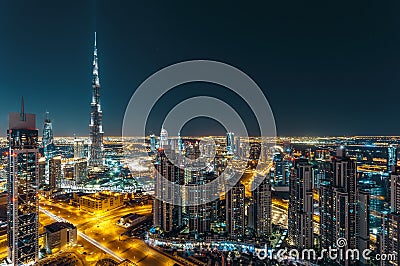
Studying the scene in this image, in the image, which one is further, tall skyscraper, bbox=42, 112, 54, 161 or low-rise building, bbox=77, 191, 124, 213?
tall skyscraper, bbox=42, 112, 54, 161

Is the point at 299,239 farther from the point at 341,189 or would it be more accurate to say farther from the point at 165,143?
the point at 165,143

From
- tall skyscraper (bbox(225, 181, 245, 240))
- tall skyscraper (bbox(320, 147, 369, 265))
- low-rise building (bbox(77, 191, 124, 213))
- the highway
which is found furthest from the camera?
low-rise building (bbox(77, 191, 124, 213))

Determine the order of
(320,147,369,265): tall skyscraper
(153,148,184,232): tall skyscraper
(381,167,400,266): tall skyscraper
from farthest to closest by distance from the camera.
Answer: (153,148,184,232): tall skyscraper, (320,147,369,265): tall skyscraper, (381,167,400,266): tall skyscraper

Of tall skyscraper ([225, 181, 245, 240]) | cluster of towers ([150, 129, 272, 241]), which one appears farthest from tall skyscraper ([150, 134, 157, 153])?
tall skyscraper ([225, 181, 245, 240])

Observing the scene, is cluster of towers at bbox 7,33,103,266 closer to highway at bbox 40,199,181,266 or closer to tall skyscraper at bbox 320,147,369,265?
highway at bbox 40,199,181,266

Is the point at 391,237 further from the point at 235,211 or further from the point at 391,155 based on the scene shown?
the point at 391,155

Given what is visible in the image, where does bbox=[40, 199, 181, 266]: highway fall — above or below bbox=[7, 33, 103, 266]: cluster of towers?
below

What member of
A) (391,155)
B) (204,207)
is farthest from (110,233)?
(391,155)
